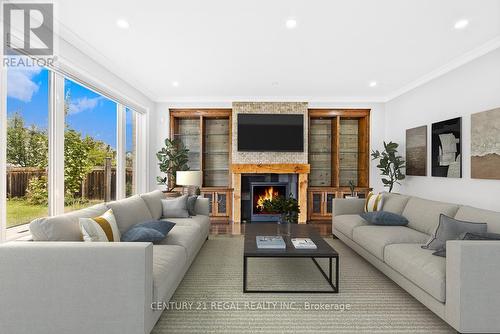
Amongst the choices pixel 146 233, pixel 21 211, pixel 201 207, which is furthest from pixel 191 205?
pixel 21 211

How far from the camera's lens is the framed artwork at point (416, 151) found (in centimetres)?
475

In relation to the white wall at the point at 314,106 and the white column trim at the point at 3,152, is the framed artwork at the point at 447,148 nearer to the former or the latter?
the white wall at the point at 314,106

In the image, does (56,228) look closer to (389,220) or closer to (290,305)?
(290,305)

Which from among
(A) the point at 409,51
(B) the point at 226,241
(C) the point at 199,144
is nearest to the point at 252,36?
(A) the point at 409,51

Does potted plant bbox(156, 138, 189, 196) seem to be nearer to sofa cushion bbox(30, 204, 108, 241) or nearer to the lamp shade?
the lamp shade

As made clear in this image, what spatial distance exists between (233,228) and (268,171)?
1434 mm

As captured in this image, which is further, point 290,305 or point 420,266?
point 290,305

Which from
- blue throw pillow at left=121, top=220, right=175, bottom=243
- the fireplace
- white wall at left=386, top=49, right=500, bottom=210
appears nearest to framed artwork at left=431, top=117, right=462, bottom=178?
white wall at left=386, top=49, right=500, bottom=210

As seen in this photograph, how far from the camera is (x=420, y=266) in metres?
2.28

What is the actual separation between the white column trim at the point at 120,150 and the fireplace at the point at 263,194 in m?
2.57

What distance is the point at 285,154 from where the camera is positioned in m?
6.05

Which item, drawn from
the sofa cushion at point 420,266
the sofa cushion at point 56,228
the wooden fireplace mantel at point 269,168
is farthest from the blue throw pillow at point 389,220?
the sofa cushion at point 56,228

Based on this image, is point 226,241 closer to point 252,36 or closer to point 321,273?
point 321,273

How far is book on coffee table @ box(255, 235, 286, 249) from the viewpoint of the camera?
108 inches
